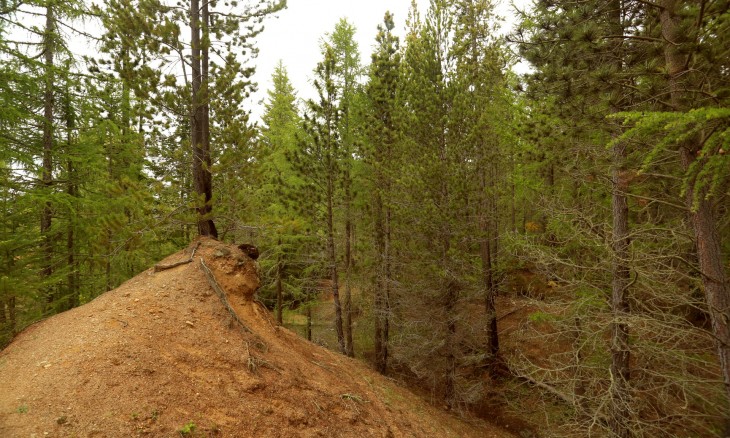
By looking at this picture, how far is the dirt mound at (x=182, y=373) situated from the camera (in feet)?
14.3

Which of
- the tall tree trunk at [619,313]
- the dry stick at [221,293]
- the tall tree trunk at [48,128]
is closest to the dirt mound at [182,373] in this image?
the dry stick at [221,293]

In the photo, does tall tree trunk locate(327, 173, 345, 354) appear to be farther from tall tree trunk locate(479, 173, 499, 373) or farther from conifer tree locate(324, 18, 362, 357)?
tall tree trunk locate(479, 173, 499, 373)

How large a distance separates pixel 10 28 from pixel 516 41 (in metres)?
11.7

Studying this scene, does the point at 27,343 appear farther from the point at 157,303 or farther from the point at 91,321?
the point at 157,303

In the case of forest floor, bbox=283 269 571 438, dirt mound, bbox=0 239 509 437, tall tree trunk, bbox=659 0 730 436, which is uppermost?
tall tree trunk, bbox=659 0 730 436

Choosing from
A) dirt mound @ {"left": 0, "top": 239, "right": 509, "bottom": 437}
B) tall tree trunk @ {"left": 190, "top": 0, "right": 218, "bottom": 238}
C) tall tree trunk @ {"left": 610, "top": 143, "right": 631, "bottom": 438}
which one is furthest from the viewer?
tall tree trunk @ {"left": 190, "top": 0, "right": 218, "bottom": 238}

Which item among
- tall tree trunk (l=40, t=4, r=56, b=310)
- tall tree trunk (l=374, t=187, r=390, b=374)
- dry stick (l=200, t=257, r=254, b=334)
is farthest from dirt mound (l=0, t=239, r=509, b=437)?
tall tree trunk (l=40, t=4, r=56, b=310)

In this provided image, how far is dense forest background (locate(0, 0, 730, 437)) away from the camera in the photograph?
5496 millimetres

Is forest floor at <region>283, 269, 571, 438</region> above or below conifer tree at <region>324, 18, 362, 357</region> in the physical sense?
below

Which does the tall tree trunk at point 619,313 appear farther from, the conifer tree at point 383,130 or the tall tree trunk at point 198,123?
the tall tree trunk at point 198,123

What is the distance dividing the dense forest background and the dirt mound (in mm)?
1337

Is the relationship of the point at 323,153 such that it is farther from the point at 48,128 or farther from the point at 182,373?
the point at 182,373

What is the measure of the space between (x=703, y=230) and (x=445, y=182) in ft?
18.6

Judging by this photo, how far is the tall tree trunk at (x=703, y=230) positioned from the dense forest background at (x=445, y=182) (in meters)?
0.03
